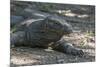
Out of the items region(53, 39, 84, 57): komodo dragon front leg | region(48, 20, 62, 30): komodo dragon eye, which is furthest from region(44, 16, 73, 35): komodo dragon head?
region(53, 39, 84, 57): komodo dragon front leg

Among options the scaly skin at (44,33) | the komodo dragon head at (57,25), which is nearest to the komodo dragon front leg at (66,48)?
the scaly skin at (44,33)

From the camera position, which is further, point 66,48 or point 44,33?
point 66,48

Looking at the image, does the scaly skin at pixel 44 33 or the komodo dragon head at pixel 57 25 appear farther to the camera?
the komodo dragon head at pixel 57 25

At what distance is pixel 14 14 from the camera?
8.20 feet

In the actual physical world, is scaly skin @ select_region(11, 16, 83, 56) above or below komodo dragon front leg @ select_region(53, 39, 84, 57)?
above

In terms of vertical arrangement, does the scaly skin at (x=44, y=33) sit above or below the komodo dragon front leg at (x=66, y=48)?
above

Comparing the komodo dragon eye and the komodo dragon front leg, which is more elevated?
the komodo dragon eye

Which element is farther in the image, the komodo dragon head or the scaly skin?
the komodo dragon head

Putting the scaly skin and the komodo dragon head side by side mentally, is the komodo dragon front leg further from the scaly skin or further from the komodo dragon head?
the komodo dragon head

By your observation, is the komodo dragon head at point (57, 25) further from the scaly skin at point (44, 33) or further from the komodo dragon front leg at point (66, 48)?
the komodo dragon front leg at point (66, 48)

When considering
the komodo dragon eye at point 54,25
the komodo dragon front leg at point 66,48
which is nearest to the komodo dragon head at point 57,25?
the komodo dragon eye at point 54,25

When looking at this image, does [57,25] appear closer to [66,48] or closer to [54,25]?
[54,25]

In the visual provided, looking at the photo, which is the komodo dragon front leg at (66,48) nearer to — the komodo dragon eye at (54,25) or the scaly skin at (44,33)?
the scaly skin at (44,33)

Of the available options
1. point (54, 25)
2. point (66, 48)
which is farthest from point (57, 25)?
point (66, 48)
